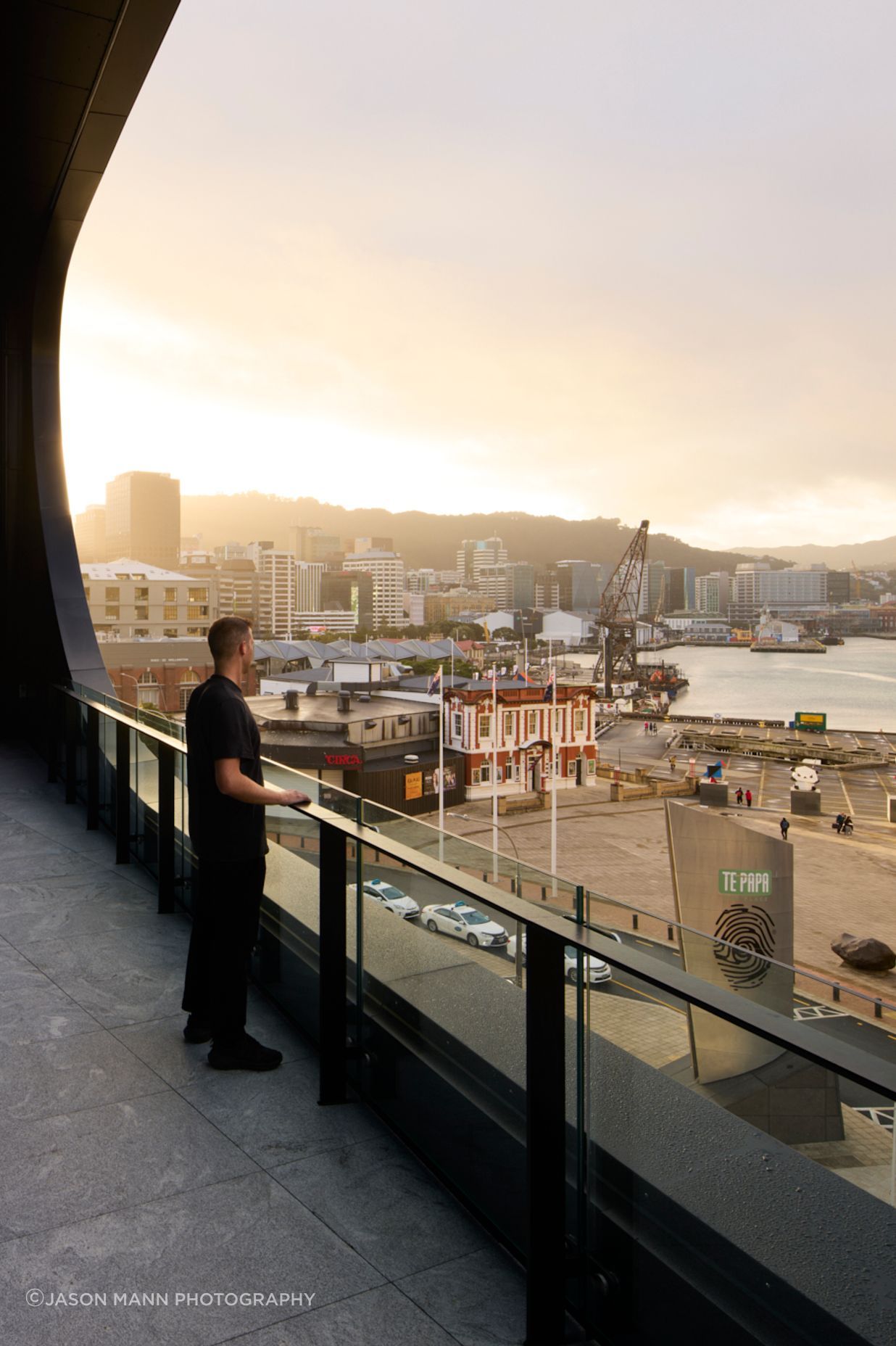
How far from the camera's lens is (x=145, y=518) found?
3791 centimetres

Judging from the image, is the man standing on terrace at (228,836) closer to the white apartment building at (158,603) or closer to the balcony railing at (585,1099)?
the balcony railing at (585,1099)

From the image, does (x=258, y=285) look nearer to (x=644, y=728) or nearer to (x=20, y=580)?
(x=644, y=728)

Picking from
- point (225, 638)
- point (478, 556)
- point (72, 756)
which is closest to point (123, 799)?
point (72, 756)

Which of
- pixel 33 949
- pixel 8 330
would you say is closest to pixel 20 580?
pixel 8 330

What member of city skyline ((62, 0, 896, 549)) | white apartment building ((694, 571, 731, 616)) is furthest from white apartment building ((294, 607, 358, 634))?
city skyline ((62, 0, 896, 549))

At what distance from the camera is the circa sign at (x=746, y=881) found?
32.3 ft

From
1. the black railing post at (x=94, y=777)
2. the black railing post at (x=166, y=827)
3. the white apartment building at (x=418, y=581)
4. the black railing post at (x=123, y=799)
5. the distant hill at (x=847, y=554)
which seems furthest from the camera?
the distant hill at (x=847, y=554)

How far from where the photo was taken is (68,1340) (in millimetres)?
1091

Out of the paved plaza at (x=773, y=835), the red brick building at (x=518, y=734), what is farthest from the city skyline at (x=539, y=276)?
the paved plaza at (x=773, y=835)

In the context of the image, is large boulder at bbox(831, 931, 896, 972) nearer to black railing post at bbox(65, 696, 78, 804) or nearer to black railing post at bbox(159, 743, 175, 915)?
black railing post at bbox(65, 696, 78, 804)

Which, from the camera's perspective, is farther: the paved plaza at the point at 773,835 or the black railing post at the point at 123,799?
the paved plaza at the point at 773,835

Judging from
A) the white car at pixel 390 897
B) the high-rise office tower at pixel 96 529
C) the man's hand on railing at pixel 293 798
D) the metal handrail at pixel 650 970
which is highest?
the high-rise office tower at pixel 96 529

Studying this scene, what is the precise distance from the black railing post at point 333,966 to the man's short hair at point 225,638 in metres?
0.40

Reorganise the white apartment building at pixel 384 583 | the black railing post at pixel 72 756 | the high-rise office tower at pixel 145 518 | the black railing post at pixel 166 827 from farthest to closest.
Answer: the white apartment building at pixel 384 583 < the high-rise office tower at pixel 145 518 < the black railing post at pixel 72 756 < the black railing post at pixel 166 827
